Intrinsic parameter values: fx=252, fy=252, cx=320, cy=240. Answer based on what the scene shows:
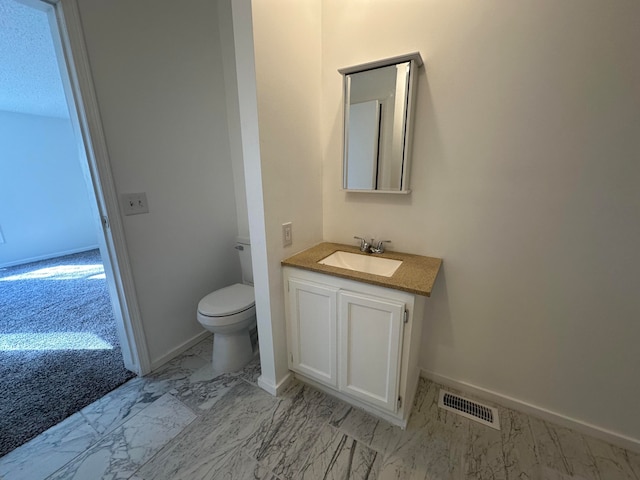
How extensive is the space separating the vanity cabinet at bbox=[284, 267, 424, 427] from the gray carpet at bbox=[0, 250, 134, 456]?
1.30 m

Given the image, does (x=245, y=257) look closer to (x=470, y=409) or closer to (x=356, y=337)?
(x=356, y=337)

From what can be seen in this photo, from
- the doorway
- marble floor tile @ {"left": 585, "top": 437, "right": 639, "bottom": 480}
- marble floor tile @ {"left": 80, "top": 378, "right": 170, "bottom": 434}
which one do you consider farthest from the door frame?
marble floor tile @ {"left": 585, "top": 437, "right": 639, "bottom": 480}

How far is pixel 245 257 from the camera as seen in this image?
2215 mm

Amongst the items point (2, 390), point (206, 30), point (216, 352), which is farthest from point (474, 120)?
point (2, 390)

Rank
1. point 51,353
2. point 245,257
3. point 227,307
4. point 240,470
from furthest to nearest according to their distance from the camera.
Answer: point 245,257 < point 51,353 < point 227,307 < point 240,470

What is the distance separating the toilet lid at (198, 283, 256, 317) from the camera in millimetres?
1647

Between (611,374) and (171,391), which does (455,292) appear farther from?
(171,391)

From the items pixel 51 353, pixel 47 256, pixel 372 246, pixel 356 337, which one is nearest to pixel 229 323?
pixel 356 337

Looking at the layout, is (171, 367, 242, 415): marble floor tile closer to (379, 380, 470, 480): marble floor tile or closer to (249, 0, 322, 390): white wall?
(249, 0, 322, 390): white wall

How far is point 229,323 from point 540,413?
1.88m

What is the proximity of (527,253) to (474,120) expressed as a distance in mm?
728

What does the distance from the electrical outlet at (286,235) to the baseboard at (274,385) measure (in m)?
0.88

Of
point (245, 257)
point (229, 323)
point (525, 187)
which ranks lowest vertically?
point (229, 323)

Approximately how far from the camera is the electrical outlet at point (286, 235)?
1458 millimetres
